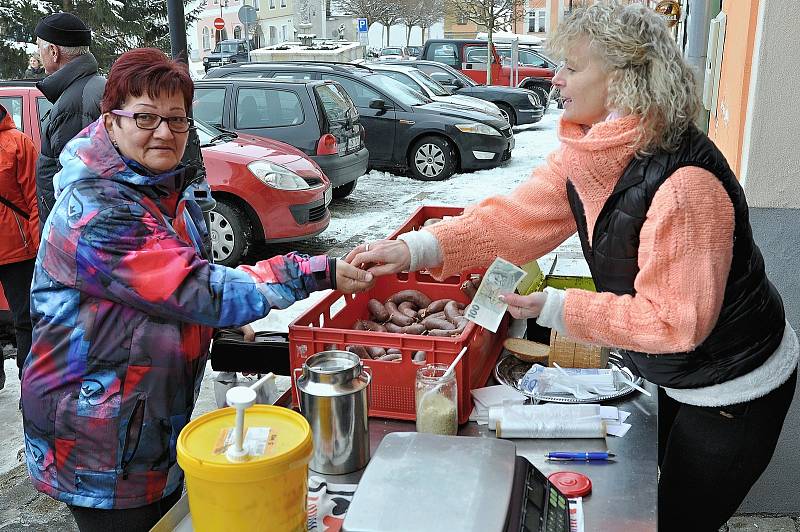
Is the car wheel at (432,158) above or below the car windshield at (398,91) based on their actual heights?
below

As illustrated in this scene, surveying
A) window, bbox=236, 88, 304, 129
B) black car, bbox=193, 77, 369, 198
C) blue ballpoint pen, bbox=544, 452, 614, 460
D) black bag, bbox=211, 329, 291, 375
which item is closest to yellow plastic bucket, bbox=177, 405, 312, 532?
blue ballpoint pen, bbox=544, 452, 614, 460

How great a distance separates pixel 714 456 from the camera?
2.38 metres

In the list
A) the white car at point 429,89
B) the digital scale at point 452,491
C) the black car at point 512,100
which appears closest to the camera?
the digital scale at point 452,491

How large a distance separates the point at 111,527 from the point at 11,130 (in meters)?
3.53

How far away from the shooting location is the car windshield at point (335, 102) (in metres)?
10.4

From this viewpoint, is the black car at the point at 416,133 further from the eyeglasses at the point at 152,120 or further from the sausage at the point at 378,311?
the eyeglasses at the point at 152,120

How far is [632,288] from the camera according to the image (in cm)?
223

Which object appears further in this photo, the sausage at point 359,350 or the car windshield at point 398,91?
the car windshield at point 398,91

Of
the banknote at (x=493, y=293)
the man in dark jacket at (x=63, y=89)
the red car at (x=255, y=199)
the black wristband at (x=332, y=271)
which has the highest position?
the man in dark jacket at (x=63, y=89)

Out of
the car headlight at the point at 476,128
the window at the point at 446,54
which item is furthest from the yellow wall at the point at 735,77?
the window at the point at 446,54

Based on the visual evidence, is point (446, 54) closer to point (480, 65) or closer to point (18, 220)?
point (480, 65)

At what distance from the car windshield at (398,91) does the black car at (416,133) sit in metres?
0.04

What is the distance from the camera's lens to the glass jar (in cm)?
233

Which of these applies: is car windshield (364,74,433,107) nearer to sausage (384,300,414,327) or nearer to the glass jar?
sausage (384,300,414,327)
